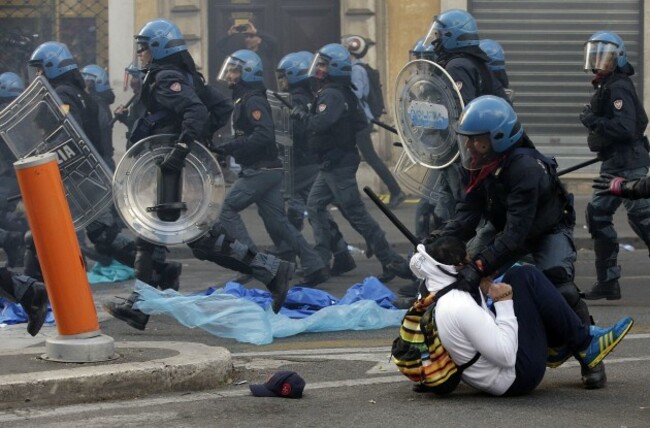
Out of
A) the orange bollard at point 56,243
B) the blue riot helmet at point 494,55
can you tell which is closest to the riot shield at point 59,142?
the orange bollard at point 56,243

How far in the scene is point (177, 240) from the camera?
9453mm

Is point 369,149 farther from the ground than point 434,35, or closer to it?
closer to it

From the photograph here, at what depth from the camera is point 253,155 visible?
11578 mm

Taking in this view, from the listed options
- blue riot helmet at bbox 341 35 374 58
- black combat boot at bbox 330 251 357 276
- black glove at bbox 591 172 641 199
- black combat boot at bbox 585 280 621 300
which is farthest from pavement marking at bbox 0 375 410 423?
blue riot helmet at bbox 341 35 374 58

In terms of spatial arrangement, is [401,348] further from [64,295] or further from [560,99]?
[560,99]

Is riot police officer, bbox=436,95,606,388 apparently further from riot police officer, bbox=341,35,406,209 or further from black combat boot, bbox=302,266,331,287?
riot police officer, bbox=341,35,406,209

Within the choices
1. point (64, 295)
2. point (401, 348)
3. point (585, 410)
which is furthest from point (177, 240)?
point (585, 410)

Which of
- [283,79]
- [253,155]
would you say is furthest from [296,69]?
[253,155]

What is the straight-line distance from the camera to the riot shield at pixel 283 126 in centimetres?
1249

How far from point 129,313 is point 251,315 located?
744 millimetres

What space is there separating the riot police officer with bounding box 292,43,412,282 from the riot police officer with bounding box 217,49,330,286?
1.22 ft

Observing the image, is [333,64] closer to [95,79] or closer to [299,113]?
[299,113]

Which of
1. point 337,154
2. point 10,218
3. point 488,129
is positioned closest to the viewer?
point 488,129

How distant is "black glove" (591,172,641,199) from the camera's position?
6414 mm
